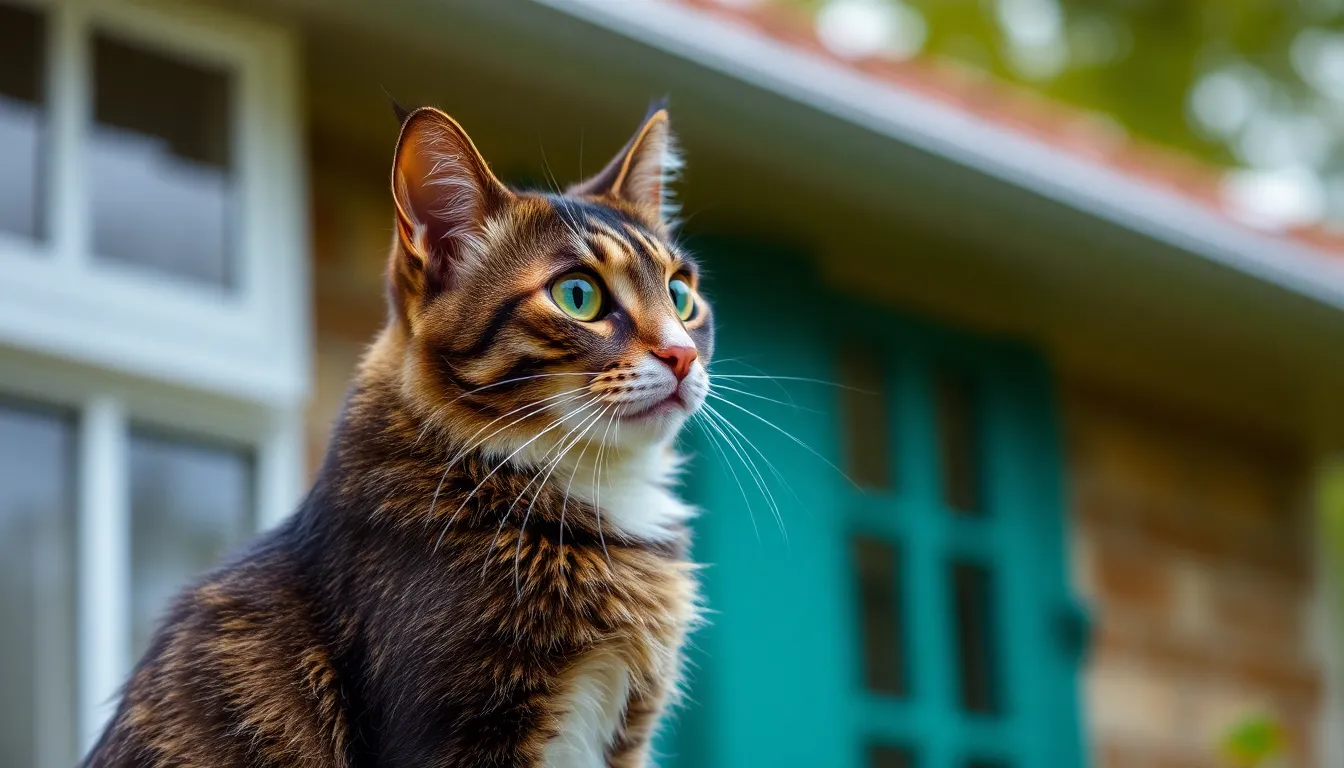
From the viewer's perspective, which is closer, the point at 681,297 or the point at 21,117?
the point at 681,297

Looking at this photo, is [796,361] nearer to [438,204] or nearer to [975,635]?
[975,635]

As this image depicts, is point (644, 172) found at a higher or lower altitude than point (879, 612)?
higher

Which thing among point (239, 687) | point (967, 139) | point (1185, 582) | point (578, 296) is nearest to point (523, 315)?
point (578, 296)

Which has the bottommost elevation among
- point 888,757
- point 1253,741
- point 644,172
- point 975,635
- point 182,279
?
point 1253,741

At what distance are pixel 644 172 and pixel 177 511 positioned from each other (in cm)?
139

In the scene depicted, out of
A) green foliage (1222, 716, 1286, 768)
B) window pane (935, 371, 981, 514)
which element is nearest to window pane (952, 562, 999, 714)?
window pane (935, 371, 981, 514)

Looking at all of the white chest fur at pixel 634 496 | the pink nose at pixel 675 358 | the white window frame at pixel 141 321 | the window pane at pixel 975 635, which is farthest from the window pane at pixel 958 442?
the pink nose at pixel 675 358

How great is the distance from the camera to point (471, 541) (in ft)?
6.49

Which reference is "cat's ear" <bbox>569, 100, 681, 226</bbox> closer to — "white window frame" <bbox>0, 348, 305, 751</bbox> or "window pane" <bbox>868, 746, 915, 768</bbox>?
"white window frame" <bbox>0, 348, 305, 751</bbox>

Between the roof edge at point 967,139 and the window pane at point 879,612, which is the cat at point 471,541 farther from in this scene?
the window pane at point 879,612

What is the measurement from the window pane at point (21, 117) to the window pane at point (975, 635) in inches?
107

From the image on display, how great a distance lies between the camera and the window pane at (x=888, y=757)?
13.8 ft

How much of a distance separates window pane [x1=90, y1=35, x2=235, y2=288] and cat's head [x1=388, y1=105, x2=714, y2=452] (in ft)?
3.89

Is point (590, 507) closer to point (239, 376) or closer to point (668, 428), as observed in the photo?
point (668, 428)
